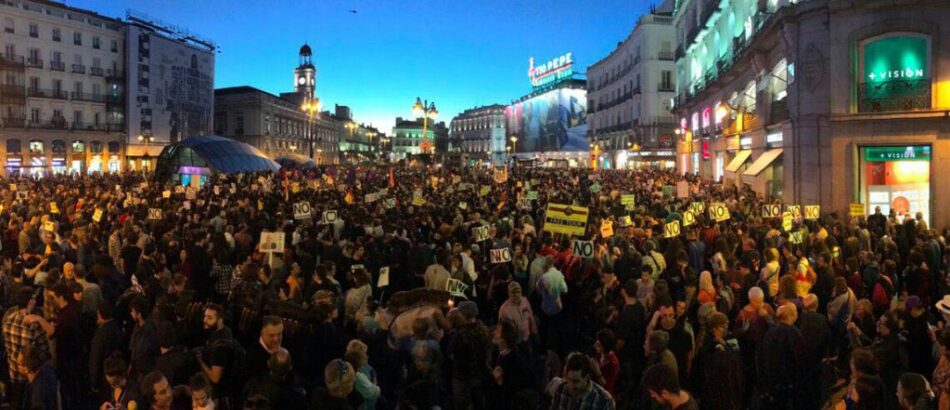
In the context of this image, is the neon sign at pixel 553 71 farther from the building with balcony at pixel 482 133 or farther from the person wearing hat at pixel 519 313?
the person wearing hat at pixel 519 313

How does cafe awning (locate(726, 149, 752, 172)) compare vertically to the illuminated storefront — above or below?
above

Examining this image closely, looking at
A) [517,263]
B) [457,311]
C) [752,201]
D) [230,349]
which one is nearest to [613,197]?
[752,201]

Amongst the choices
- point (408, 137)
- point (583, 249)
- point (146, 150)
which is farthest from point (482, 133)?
point (583, 249)

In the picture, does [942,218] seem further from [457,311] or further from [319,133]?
[319,133]

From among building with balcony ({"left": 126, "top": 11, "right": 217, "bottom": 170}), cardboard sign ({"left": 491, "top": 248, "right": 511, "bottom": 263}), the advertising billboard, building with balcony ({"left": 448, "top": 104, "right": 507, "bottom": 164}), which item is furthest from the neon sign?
cardboard sign ({"left": 491, "top": 248, "right": 511, "bottom": 263})

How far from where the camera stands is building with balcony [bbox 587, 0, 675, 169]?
6162cm

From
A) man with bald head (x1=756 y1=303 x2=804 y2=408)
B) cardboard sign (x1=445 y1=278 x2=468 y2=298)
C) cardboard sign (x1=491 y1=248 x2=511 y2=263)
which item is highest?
cardboard sign (x1=491 y1=248 x2=511 y2=263)

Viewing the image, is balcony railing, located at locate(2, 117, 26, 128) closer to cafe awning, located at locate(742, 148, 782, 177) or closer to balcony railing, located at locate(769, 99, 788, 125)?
cafe awning, located at locate(742, 148, 782, 177)

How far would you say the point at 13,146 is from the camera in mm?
56844

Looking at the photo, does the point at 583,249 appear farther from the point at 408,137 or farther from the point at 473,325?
the point at 408,137

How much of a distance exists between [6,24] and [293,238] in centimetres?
5884

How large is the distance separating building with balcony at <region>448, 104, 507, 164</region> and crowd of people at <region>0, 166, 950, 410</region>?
12501 centimetres

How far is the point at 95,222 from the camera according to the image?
15.5 meters

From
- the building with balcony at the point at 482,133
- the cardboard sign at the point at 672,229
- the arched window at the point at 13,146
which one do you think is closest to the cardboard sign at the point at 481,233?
the cardboard sign at the point at 672,229
